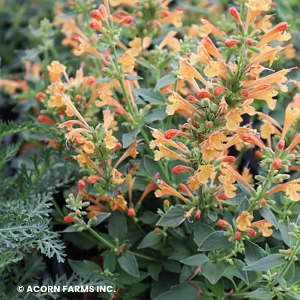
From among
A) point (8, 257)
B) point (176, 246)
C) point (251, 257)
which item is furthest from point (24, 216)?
point (251, 257)

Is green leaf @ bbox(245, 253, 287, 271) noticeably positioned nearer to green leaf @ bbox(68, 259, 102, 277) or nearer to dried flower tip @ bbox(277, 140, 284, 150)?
dried flower tip @ bbox(277, 140, 284, 150)

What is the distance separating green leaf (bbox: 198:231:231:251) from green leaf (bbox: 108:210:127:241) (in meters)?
Answer: 0.28

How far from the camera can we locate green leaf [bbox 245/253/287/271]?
798 millimetres

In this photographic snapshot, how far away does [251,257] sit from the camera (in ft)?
2.86

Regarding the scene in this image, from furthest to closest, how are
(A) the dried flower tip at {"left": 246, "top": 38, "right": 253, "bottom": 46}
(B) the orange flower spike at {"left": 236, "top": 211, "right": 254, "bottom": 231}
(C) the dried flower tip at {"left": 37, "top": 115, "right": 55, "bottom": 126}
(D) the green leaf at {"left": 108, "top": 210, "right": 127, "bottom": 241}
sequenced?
1. (C) the dried flower tip at {"left": 37, "top": 115, "right": 55, "bottom": 126}
2. (D) the green leaf at {"left": 108, "top": 210, "right": 127, "bottom": 241}
3. (B) the orange flower spike at {"left": 236, "top": 211, "right": 254, "bottom": 231}
4. (A) the dried flower tip at {"left": 246, "top": 38, "right": 253, "bottom": 46}

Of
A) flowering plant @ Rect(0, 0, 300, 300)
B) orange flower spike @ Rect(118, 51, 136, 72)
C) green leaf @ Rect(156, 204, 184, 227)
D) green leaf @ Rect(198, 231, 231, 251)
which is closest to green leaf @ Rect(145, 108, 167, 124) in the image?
flowering plant @ Rect(0, 0, 300, 300)

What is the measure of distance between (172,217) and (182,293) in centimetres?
22

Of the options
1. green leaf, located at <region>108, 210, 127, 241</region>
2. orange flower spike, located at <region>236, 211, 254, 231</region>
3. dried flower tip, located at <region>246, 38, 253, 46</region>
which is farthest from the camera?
green leaf, located at <region>108, 210, 127, 241</region>

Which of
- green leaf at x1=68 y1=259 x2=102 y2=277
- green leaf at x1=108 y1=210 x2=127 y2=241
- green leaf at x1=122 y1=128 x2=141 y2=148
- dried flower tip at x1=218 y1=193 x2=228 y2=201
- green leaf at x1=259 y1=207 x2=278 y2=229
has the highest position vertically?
green leaf at x1=122 y1=128 x2=141 y2=148

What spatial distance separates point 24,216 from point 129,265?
0.33 meters

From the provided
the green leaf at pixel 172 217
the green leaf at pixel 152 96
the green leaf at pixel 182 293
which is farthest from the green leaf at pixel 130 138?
the green leaf at pixel 182 293

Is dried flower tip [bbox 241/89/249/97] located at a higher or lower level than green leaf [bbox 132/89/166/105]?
higher

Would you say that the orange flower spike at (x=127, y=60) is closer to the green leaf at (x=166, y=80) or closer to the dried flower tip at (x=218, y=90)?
the green leaf at (x=166, y=80)

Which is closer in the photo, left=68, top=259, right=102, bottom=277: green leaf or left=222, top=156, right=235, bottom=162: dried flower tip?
left=222, top=156, right=235, bottom=162: dried flower tip
